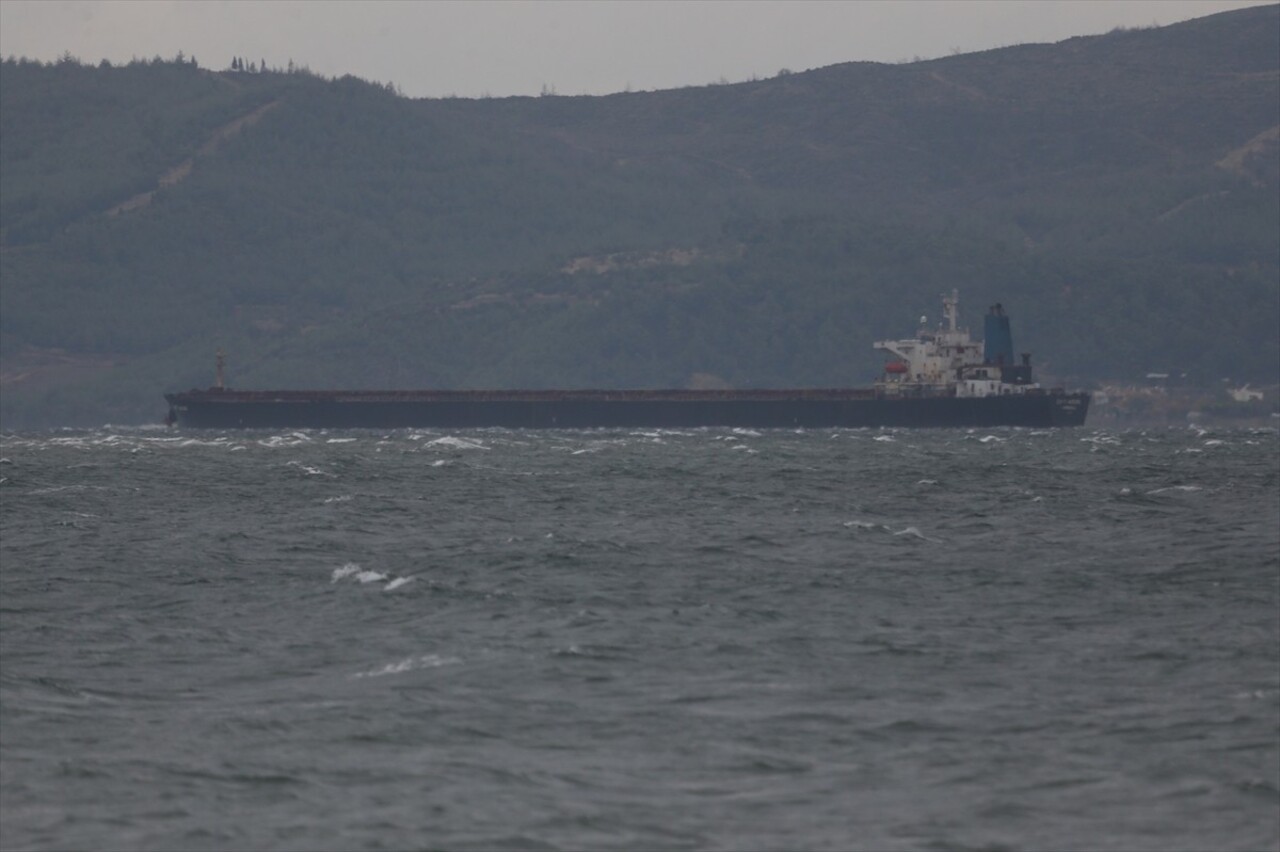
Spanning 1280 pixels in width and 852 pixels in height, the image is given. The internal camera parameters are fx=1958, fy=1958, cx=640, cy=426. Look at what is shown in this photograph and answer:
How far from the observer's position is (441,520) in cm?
4462

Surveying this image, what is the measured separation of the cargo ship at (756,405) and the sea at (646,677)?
67.5 metres

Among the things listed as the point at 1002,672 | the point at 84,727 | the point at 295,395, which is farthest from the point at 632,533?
the point at 295,395

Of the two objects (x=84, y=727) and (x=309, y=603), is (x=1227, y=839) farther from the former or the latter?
(x=309, y=603)

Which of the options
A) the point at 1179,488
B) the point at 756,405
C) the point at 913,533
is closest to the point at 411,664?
the point at 913,533

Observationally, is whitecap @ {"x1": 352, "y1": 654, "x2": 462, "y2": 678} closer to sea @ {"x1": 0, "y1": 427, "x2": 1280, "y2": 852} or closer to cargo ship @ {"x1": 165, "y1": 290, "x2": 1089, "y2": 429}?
sea @ {"x1": 0, "y1": 427, "x2": 1280, "y2": 852}

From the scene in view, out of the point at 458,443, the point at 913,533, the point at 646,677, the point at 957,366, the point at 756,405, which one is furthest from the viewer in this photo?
the point at 957,366

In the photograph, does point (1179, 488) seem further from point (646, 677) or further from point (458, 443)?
point (458, 443)

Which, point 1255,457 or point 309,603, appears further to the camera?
point 1255,457

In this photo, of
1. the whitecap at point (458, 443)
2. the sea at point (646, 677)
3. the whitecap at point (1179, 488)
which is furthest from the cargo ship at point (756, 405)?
the sea at point (646, 677)

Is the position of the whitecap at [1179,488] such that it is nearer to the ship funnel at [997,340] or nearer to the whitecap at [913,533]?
the whitecap at [913,533]

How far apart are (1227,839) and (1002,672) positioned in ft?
22.4

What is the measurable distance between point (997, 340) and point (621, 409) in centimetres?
2373

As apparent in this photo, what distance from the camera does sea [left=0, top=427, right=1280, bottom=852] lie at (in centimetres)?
1831

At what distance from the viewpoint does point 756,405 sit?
119 metres
